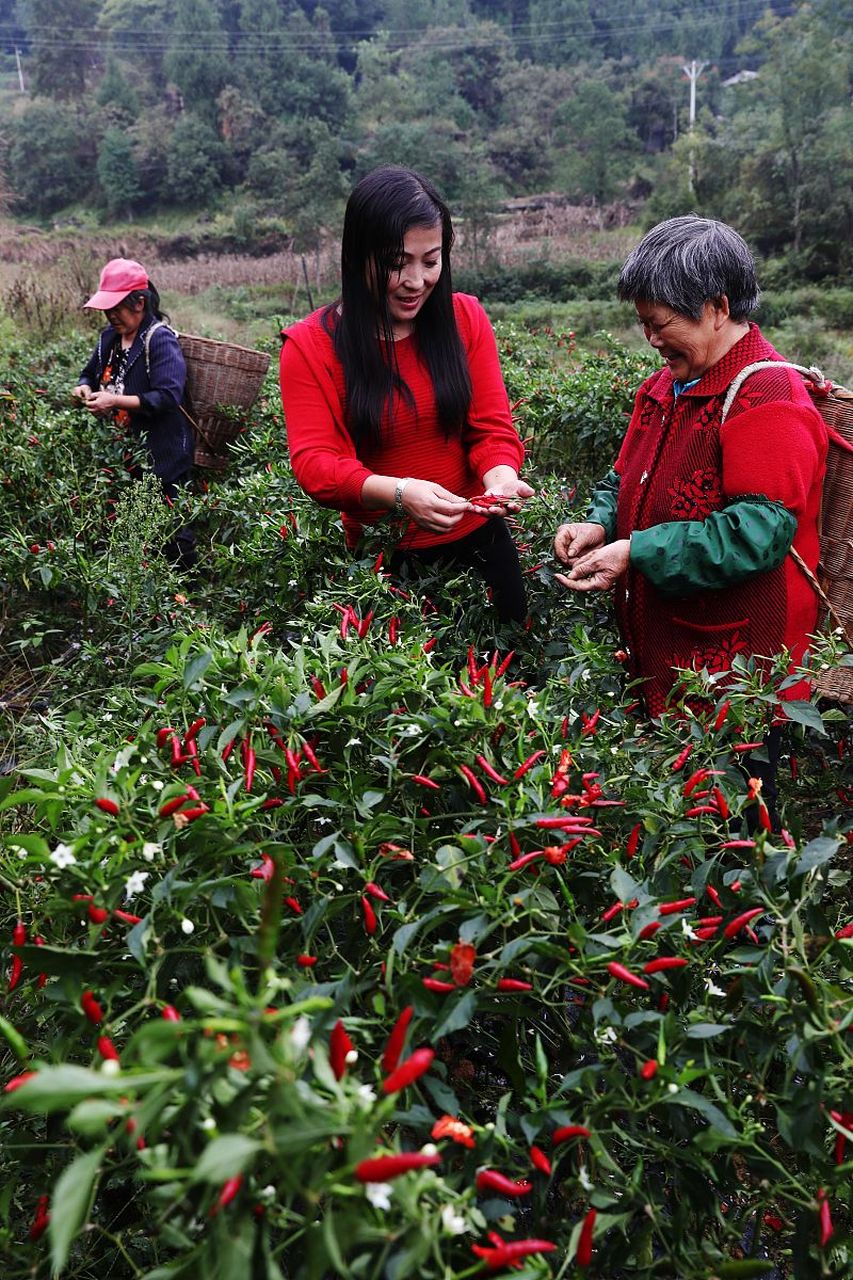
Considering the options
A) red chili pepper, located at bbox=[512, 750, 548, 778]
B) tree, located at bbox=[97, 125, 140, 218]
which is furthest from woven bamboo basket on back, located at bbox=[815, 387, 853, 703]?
tree, located at bbox=[97, 125, 140, 218]

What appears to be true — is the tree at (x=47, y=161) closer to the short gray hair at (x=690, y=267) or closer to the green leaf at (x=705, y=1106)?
the short gray hair at (x=690, y=267)

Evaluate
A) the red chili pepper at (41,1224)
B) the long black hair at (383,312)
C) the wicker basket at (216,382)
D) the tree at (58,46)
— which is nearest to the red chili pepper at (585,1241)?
the red chili pepper at (41,1224)

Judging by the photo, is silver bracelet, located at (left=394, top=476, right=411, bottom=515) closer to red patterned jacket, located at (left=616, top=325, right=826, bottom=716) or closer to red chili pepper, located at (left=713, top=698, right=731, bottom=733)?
red patterned jacket, located at (left=616, top=325, right=826, bottom=716)

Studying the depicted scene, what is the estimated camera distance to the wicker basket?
181 inches

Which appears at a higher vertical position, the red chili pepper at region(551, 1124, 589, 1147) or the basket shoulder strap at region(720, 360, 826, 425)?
the basket shoulder strap at region(720, 360, 826, 425)

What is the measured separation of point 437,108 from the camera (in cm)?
4109

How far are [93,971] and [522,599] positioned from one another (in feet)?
5.08

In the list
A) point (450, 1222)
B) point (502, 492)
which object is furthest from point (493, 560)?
point (450, 1222)

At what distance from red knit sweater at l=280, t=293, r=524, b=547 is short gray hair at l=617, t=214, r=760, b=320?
0.62m

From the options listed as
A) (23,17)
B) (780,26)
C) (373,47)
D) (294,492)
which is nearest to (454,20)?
(373,47)

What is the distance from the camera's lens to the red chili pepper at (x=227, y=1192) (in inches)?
27.0

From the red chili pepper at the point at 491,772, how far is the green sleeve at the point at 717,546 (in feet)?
2.51

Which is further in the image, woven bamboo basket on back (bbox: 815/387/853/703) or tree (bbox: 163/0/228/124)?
tree (bbox: 163/0/228/124)

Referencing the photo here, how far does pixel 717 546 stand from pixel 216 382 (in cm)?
334
